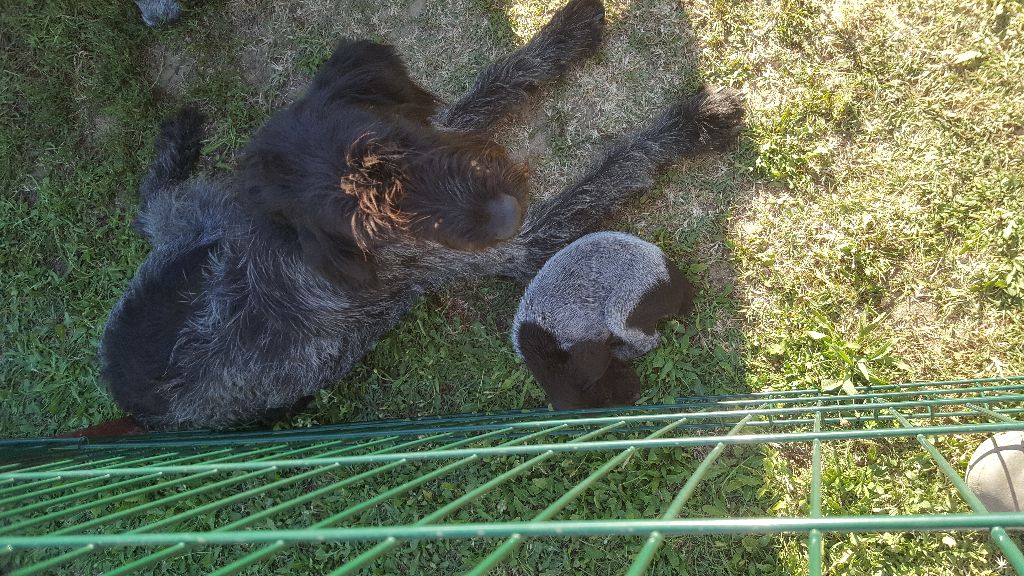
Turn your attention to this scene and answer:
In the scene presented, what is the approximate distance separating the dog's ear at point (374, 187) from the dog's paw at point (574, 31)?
5.50ft

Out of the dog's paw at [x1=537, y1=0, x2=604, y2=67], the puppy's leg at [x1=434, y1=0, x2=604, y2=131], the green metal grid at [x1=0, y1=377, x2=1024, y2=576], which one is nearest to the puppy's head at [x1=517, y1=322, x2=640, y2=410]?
Answer: the green metal grid at [x1=0, y1=377, x2=1024, y2=576]

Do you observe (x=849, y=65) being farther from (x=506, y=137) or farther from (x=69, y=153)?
(x=69, y=153)

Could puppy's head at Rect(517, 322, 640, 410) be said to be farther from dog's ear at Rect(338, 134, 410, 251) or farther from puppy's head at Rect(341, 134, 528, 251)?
dog's ear at Rect(338, 134, 410, 251)

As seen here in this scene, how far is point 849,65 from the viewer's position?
3562mm

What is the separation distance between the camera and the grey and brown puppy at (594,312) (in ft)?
10.8

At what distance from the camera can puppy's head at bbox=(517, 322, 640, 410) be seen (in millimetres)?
3336

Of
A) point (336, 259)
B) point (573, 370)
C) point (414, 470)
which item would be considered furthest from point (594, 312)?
point (414, 470)

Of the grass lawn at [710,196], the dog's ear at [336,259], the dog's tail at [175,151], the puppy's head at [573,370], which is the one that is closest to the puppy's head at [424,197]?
the dog's ear at [336,259]

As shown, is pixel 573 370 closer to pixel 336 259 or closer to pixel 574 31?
pixel 336 259

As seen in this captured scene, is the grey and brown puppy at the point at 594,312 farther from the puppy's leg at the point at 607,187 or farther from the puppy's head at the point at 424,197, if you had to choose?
the puppy's head at the point at 424,197

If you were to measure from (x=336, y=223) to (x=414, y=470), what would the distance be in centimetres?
179

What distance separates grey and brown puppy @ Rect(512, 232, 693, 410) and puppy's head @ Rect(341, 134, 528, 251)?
850 millimetres

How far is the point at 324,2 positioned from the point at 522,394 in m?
2.86

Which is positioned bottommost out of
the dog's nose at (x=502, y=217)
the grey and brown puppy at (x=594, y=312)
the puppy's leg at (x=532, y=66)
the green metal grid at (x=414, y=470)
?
the green metal grid at (x=414, y=470)
